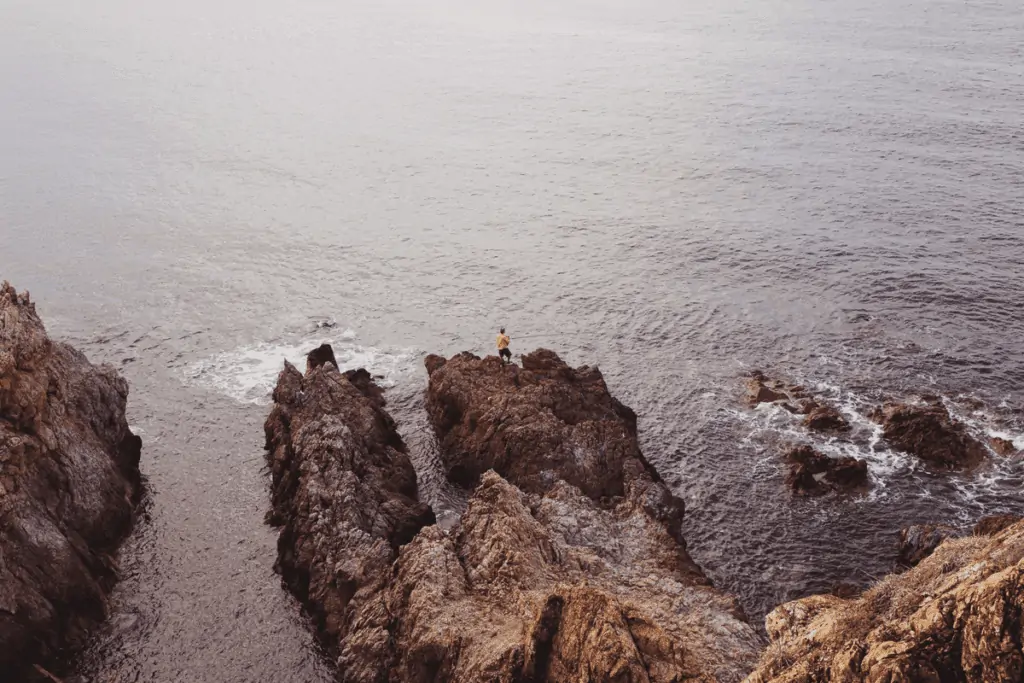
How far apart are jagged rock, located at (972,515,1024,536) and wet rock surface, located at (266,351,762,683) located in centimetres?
1041

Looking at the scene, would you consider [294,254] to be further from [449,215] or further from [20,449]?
[20,449]

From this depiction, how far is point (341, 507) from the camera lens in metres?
33.8

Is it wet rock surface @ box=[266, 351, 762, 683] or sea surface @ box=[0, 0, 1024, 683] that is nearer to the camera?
wet rock surface @ box=[266, 351, 762, 683]

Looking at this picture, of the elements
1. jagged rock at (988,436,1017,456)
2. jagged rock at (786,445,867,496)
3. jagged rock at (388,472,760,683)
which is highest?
jagged rock at (388,472,760,683)

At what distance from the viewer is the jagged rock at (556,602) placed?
22594mm

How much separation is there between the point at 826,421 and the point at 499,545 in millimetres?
20190

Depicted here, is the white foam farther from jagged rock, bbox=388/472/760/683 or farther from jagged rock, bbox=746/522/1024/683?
jagged rock, bbox=746/522/1024/683

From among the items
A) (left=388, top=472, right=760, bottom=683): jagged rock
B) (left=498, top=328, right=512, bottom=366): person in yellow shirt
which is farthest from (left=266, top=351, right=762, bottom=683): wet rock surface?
(left=498, top=328, right=512, bottom=366): person in yellow shirt

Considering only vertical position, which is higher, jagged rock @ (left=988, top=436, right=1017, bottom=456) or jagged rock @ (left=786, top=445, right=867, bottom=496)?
jagged rock @ (left=988, top=436, right=1017, bottom=456)

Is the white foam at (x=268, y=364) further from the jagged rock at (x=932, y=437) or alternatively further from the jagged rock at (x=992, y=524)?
the jagged rock at (x=992, y=524)

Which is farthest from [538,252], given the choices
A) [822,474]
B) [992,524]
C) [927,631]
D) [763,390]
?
[927,631]

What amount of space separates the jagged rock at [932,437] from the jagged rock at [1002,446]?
0.63 m

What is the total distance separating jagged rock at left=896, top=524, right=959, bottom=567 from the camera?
32406mm

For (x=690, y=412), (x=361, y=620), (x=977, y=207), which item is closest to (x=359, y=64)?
(x=977, y=207)
